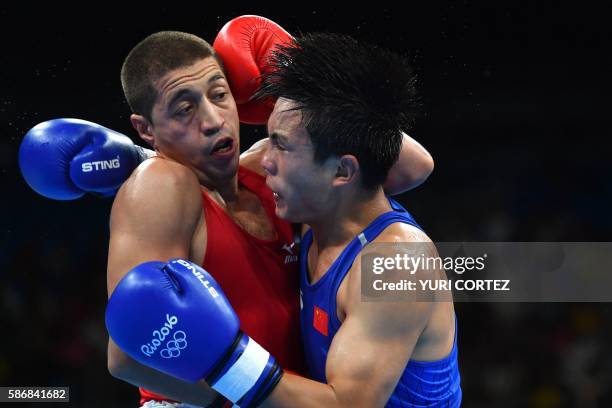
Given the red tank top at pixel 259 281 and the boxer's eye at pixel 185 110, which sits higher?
the boxer's eye at pixel 185 110

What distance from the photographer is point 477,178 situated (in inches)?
256

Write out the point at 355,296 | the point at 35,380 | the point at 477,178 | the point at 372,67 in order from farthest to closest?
the point at 477,178, the point at 35,380, the point at 372,67, the point at 355,296

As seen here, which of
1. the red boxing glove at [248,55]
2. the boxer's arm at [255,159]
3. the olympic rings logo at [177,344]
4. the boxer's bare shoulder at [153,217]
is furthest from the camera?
the boxer's arm at [255,159]

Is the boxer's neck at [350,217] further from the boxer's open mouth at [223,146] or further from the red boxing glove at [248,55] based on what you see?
the red boxing glove at [248,55]

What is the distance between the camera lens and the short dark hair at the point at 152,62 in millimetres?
2682

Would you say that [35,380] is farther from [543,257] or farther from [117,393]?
[543,257]

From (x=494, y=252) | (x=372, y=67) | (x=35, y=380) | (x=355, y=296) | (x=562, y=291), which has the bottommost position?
(x=35, y=380)

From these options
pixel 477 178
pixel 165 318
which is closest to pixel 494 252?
pixel 477 178

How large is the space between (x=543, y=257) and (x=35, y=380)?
12.1 feet

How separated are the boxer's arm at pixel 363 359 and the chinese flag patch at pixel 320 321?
16 centimetres

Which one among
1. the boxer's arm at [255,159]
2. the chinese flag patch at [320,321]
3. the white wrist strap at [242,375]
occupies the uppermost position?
the boxer's arm at [255,159]

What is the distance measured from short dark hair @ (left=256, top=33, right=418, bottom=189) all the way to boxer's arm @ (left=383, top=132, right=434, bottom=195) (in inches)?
13.5

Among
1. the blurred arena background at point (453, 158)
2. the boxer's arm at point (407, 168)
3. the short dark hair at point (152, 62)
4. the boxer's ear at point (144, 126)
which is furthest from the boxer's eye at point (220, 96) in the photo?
the blurred arena background at point (453, 158)

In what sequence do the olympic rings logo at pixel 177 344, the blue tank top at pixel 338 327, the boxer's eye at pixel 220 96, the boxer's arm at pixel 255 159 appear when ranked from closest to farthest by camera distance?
the olympic rings logo at pixel 177 344, the blue tank top at pixel 338 327, the boxer's eye at pixel 220 96, the boxer's arm at pixel 255 159
